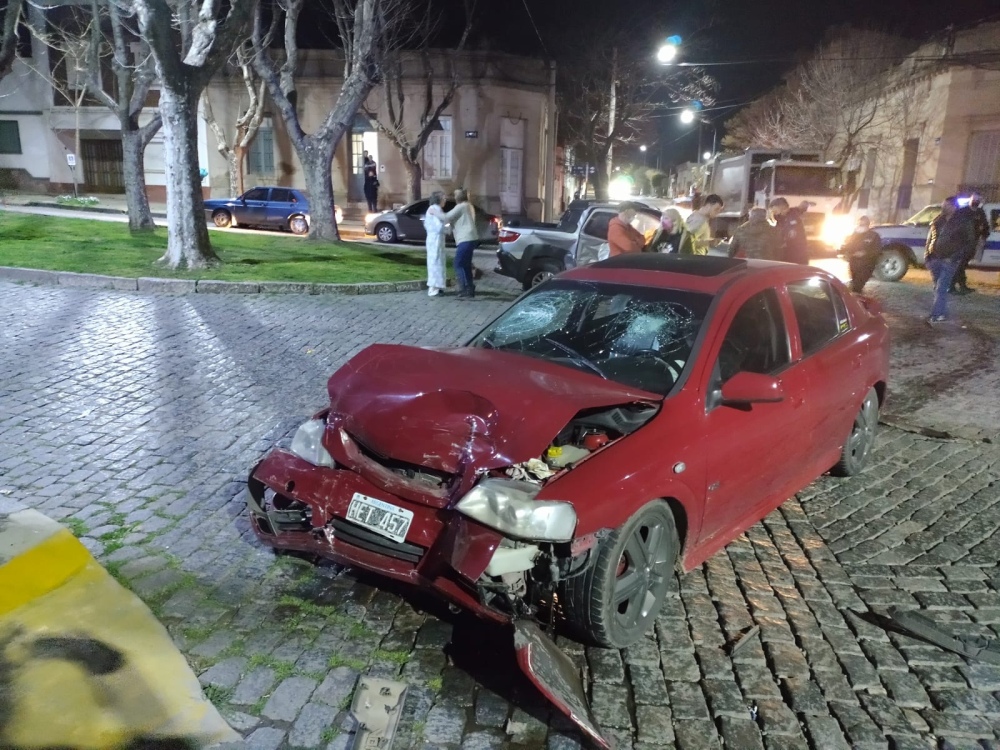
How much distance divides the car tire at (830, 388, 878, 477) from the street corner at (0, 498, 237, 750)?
14.4 feet

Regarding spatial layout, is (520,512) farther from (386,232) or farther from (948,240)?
(386,232)

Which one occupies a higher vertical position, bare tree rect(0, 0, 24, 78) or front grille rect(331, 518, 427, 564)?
bare tree rect(0, 0, 24, 78)

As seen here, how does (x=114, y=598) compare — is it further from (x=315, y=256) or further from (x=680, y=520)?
(x=315, y=256)

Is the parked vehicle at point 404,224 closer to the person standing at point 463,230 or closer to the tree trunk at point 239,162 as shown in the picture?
the person standing at point 463,230

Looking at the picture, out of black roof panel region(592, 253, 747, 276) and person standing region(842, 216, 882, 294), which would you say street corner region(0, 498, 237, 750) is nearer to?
black roof panel region(592, 253, 747, 276)

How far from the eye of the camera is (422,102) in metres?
29.5

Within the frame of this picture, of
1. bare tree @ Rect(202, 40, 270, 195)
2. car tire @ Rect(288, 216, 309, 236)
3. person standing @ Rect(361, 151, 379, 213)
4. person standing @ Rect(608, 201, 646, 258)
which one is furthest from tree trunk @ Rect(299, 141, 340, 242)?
person standing @ Rect(608, 201, 646, 258)

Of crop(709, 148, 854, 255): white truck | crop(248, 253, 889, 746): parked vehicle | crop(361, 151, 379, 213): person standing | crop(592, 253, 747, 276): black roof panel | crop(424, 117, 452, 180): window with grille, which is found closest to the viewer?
crop(248, 253, 889, 746): parked vehicle

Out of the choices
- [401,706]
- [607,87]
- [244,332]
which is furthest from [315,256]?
[607,87]

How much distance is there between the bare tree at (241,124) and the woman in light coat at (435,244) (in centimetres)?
1668

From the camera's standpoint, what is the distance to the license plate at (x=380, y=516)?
11.0 ft

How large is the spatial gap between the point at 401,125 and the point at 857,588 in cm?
2738

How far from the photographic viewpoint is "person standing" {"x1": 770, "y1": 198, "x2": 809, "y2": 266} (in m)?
8.75

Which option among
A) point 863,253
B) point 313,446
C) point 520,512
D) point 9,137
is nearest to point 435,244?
point 863,253
